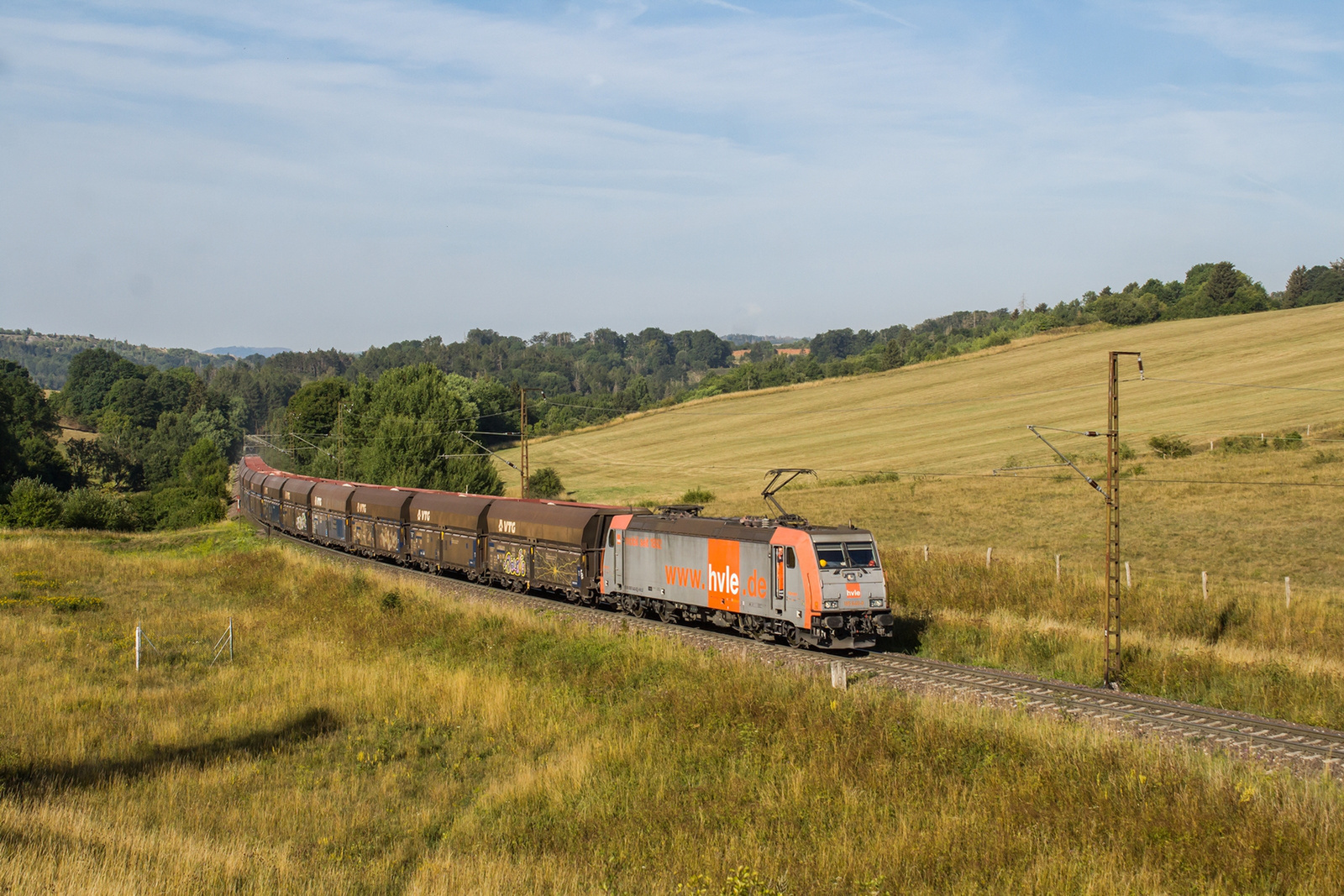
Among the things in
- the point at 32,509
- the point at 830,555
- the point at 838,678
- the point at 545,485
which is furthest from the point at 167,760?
the point at 32,509

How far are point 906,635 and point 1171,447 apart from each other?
123ft

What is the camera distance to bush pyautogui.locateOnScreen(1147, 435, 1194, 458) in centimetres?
5647

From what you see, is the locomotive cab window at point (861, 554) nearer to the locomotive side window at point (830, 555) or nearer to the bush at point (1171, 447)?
the locomotive side window at point (830, 555)

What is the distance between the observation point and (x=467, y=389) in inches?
5212

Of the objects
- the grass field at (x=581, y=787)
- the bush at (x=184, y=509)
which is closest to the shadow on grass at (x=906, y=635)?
the grass field at (x=581, y=787)

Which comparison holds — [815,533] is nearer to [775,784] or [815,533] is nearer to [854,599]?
[854,599]

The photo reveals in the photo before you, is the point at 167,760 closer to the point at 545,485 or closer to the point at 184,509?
the point at 545,485

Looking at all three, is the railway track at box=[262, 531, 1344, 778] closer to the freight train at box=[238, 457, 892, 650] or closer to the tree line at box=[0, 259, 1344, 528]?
the freight train at box=[238, 457, 892, 650]

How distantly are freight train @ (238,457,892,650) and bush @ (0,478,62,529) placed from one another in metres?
37.4

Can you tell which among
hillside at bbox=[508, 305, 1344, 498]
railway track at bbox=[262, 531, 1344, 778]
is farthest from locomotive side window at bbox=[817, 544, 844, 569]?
hillside at bbox=[508, 305, 1344, 498]

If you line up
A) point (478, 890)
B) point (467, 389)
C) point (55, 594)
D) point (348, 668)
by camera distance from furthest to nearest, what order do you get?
point (467, 389) → point (55, 594) → point (348, 668) → point (478, 890)

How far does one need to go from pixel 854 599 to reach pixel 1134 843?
12.5 m

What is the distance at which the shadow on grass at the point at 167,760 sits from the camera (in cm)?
1498

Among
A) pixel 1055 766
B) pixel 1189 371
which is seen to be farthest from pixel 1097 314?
pixel 1055 766
